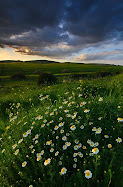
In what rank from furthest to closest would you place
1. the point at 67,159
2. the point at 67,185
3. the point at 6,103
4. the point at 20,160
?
the point at 6,103, the point at 20,160, the point at 67,159, the point at 67,185

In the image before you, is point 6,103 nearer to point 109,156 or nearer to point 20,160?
point 20,160

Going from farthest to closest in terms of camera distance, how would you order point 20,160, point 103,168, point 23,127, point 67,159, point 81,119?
1. point 23,127
2. point 81,119
3. point 20,160
4. point 67,159
5. point 103,168

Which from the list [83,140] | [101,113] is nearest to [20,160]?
[83,140]

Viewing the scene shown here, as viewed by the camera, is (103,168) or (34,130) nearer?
(103,168)

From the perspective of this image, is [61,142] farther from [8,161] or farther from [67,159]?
[8,161]

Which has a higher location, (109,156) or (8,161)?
(109,156)

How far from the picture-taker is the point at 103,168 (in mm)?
2207

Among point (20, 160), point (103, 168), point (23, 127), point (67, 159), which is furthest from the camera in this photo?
point (23, 127)

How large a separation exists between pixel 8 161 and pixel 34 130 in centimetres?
84

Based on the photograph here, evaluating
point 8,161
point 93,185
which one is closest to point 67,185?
point 93,185

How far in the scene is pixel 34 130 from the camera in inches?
128

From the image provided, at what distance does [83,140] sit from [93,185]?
0.83m

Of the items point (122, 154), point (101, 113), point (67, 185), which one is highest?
point (101, 113)

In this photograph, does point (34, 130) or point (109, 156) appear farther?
point (34, 130)
